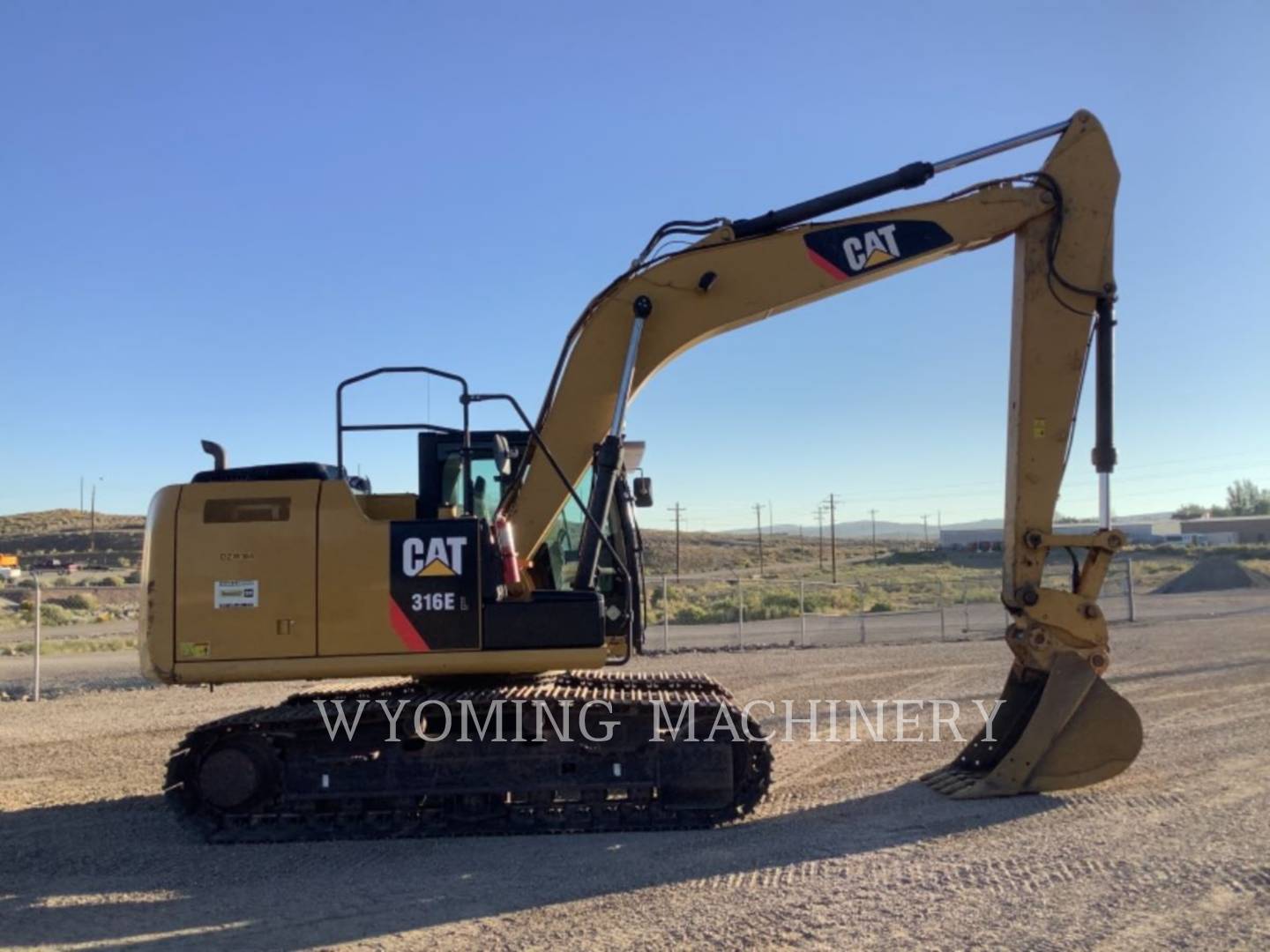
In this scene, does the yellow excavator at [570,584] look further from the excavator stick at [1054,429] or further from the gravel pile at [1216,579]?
the gravel pile at [1216,579]

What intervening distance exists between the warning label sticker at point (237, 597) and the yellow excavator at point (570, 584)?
22 mm

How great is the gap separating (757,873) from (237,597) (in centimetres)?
405

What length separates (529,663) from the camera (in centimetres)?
745

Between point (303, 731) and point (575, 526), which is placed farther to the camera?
point (575, 526)

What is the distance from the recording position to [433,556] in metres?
7.42

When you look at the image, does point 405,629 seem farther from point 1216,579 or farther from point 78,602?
point 1216,579

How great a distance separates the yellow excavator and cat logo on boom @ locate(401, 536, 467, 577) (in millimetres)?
14

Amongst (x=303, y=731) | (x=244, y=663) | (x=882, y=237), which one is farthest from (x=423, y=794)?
(x=882, y=237)

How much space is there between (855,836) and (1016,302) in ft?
15.0

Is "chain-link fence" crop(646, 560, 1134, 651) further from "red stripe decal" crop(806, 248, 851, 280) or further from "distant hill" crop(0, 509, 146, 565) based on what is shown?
"distant hill" crop(0, 509, 146, 565)

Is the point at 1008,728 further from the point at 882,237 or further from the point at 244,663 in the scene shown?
the point at 244,663

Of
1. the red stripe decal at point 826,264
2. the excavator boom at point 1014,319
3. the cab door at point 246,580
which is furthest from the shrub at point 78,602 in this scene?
the red stripe decal at point 826,264

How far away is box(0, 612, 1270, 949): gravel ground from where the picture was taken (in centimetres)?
541

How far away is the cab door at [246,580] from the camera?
7371 mm
